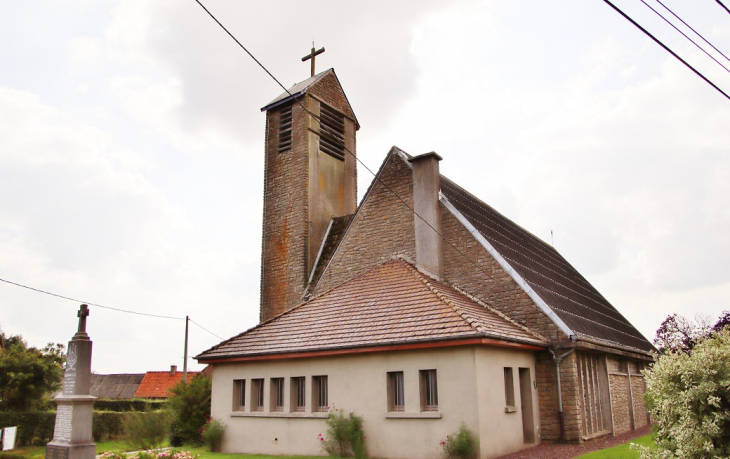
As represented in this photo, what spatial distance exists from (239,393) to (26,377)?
67.0ft

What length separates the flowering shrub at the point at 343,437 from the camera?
1388 cm

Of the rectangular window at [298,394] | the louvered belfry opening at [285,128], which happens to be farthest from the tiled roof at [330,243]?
the rectangular window at [298,394]

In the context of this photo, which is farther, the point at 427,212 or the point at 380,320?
the point at 427,212

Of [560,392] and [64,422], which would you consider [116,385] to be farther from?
[560,392]

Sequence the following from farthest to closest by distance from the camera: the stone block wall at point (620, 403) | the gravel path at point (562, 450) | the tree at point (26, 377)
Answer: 1. the tree at point (26, 377)
2. the stone block wall at point (620, 403)
3. the gravel path at point (562, 450)

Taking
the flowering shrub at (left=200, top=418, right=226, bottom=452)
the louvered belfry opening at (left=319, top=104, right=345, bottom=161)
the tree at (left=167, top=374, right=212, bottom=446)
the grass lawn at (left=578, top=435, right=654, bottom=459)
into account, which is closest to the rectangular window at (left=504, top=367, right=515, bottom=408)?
the grass lawn at (left=578, top=435, right=654, bottom=459)

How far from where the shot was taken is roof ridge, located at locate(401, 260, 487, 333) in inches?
521

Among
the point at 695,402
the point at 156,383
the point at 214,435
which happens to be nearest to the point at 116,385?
the point at 156,383

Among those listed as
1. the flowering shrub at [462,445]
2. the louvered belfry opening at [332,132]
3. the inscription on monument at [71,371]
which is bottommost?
the flowering shrub at [462,445]

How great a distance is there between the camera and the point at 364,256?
20.1 metres

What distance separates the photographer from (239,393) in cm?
1692

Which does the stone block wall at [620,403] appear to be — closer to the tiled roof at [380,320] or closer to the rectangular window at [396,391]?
the tiled roof at [380,320]

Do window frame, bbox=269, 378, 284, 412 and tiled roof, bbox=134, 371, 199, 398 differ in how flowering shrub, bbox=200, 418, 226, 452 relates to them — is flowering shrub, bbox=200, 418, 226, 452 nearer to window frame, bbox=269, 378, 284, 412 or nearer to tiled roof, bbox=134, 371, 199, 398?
window frame, bbox=269, 378, 284, 412

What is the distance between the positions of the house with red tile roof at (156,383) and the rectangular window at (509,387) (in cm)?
3903
